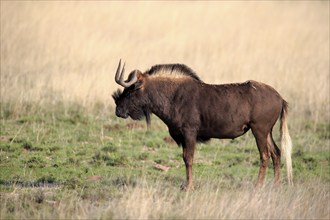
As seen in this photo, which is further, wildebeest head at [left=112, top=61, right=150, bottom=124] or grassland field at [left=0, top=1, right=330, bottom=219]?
wildebeest head at [left=112, top=61, right=150, bottom=124]

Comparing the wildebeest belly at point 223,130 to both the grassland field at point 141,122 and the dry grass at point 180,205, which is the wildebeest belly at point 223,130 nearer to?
the grassland field at point 141,122

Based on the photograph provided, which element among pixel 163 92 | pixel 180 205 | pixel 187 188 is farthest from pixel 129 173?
pixel 180 205

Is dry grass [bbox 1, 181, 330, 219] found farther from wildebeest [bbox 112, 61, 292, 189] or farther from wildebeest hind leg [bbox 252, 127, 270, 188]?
wildebeest [bbox 112, 61, 292, 189]

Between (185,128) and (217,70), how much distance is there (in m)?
7.84

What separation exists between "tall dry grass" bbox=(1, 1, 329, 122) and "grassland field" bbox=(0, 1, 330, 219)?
43 mm

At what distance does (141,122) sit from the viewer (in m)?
13.6

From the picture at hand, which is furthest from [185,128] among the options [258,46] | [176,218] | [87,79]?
[258,46]

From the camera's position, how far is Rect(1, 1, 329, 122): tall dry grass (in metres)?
15.1

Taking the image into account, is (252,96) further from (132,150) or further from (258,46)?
(258,46)

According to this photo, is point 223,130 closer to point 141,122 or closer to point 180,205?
point 180,205

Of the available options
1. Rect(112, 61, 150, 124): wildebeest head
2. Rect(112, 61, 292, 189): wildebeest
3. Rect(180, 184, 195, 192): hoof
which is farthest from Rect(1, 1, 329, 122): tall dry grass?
Rect(180, 184, 195, 192): hoof

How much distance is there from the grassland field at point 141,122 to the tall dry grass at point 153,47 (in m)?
0.04

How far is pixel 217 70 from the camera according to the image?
56.2 feet

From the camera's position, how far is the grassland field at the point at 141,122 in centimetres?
811
